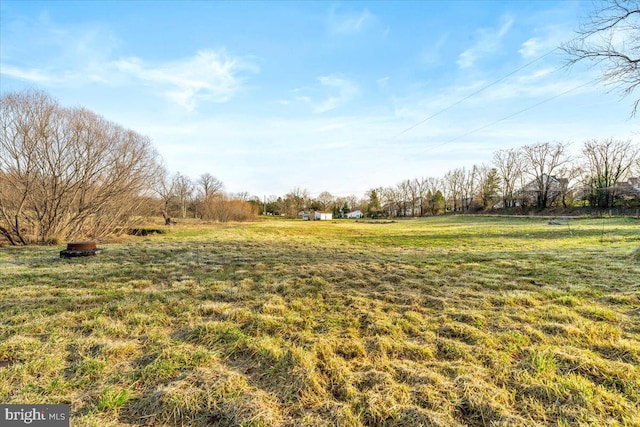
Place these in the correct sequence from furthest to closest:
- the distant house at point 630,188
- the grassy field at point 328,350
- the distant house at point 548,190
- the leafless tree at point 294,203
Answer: the leafless tree at point 294,203
the distant house at point 548,190
the distant house at point 630,188
the grassy field at point 328,350

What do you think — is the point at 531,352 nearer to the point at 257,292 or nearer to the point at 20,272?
the point at 257,292

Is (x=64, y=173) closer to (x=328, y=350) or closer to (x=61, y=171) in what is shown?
(x=61, y=171)

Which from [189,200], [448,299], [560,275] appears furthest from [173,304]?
[189,200]

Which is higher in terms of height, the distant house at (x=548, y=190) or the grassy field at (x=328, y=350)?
the distant house at (x=548, y=190)

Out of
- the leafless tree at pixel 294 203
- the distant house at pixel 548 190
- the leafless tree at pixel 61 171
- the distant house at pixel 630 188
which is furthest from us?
the leafless tree at pixel 294 203

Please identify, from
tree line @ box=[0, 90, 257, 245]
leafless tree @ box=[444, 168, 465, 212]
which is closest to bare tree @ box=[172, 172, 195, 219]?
tree line @ box=[0, 90, 257, 245]

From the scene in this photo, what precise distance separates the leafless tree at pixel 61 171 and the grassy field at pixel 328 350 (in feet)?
28.0

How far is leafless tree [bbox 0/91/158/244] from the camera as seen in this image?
10570 millimetres

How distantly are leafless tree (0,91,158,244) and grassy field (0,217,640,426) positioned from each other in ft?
28.0

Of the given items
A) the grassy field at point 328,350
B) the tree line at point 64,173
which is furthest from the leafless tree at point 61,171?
the grassy field at point 328,350

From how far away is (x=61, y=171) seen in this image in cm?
1162

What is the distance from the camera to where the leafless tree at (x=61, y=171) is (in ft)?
34.7

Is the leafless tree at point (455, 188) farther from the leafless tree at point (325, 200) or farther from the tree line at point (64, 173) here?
the tree line at point (64, 173)

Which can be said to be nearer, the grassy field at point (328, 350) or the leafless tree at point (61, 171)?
the grassy field at point (328, 350)
